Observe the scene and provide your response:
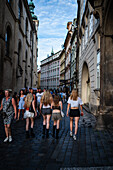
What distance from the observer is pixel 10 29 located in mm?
20281

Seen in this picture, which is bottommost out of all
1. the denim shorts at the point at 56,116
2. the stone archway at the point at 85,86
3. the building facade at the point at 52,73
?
the denim shorts at the point at 56,116

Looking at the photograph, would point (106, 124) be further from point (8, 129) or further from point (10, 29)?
point (10, 29)

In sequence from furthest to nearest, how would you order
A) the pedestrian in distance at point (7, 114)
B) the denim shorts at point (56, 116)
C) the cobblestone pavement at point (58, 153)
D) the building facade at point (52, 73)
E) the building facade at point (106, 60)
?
1. the building facade at point (52, 73)
2. the building facade at point (106, 60)
3. the denim shorts at point (56, 116)
4. the pedestrian in distance at point (7, 114)
5. the cobblestone pavement at point (58, 153)

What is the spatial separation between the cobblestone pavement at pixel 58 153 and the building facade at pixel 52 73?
73024 mm

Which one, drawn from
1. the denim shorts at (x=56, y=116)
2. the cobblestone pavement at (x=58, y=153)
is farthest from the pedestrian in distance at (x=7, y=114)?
the denim shorts at (x=56, y=116)

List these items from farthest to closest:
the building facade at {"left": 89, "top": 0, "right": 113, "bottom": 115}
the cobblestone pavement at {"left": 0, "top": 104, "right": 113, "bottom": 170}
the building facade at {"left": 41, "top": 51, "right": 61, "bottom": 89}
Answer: the building facade at {"left": 41, "top": 51, "right": 61, "bottom": 89}
the building facade at {"left": 89, "top": 0, "right": 113, "bottom": 115}
the cobblestone pavement at {"left": 0, "top": 104, "right": 113, "bottom": 170}

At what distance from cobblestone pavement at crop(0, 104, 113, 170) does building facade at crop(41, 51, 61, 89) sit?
240ft

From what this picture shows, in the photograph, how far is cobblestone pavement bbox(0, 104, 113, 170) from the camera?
4.03m

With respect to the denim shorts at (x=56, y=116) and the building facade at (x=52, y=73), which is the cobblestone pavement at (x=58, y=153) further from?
the building facade at (x=52, y=73)

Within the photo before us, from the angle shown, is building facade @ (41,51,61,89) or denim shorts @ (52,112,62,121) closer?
denim shorts @ (52,112,62,121)

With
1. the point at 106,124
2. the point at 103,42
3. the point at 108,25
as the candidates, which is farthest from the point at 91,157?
the point at 108,25

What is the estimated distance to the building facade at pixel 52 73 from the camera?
8144 cm

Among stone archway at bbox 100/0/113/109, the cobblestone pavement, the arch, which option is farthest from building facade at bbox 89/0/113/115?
the arch

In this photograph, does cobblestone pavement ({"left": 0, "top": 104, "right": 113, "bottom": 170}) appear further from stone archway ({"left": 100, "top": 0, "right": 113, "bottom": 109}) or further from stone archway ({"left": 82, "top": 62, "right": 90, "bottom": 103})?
stone archway ({"left": 82, "top": 62, "right": 90, "bottom": 103})
